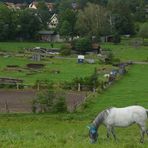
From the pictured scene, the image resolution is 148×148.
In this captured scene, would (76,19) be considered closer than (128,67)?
No

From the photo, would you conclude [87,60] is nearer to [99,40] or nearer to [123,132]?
[99,40]

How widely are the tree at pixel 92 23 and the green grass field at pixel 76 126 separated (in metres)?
38.5

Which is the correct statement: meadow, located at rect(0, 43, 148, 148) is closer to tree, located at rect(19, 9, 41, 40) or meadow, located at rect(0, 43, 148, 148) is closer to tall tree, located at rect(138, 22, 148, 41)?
tall tree, located at rect(138, 22, 148, 41)

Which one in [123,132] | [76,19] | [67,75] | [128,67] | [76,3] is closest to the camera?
[123,132]

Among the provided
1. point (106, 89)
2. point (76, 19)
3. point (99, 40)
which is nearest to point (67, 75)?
point (106, 89)

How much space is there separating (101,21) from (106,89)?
5263 centimetres

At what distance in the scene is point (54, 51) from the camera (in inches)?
2837

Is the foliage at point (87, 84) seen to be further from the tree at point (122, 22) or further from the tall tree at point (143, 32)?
the tree at point (122, 22)

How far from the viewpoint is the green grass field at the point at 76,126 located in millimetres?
12960

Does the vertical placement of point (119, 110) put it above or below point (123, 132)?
above

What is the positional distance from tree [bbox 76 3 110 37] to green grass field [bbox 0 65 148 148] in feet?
126

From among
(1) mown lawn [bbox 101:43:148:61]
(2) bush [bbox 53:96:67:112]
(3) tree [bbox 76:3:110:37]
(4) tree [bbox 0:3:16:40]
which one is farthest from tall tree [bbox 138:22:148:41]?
Answer: (2) bush [bbox 53:96:67:112]

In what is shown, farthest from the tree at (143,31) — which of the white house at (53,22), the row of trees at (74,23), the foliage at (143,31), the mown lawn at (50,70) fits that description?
the mown lawn at (50,70)

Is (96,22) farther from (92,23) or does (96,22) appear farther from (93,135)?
(93,135)
